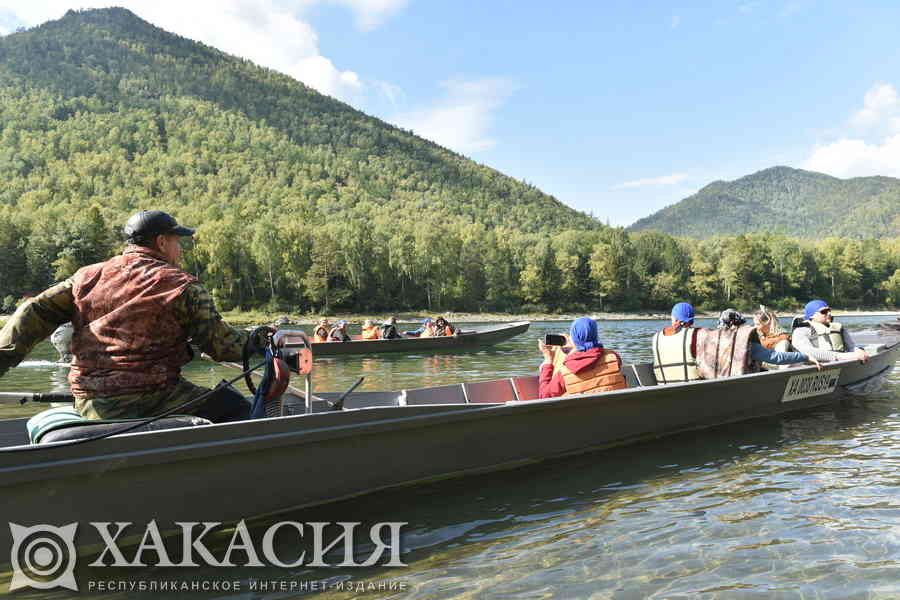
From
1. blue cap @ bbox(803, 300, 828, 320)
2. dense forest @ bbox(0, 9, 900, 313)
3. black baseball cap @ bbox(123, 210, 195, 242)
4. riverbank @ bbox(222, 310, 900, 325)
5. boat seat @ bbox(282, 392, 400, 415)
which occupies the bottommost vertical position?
riverbank @ bbox(222, 310, 900, 325)

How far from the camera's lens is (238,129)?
168 meters

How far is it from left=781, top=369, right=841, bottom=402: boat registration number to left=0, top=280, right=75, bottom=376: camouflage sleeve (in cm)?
920

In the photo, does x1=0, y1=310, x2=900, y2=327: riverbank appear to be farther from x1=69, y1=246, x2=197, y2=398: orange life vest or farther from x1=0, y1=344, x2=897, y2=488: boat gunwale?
x1=69, y1=246, x2=197, y2=398: orange life vest

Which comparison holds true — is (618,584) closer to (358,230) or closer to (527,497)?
(527,497)

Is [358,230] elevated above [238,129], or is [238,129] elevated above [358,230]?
[238,129]

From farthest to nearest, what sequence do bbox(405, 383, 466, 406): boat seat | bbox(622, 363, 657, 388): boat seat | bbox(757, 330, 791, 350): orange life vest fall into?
bbox(757, 330, 791, 350): orange life vest < bbox(622, 363, 657, 388): boat seat < bbox(405, 383, 466, 406): boat seat

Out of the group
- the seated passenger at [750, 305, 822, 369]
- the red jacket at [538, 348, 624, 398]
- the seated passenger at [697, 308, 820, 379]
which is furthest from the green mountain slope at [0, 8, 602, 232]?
the red jacket at [538, 348, 624, 398]

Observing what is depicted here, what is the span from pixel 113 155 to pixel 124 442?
15373cm

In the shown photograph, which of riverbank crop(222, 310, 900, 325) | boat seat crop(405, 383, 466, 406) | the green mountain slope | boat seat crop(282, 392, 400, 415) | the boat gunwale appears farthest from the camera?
the green mountain slope

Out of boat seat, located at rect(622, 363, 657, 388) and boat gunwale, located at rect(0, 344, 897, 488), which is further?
boat seat, located at rect(622, 363, 657, 388)

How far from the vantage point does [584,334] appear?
6961 millimetres

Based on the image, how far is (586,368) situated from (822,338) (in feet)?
19.6

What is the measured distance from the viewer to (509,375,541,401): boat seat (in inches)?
355

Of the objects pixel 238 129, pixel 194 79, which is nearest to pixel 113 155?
pixel 238 129
